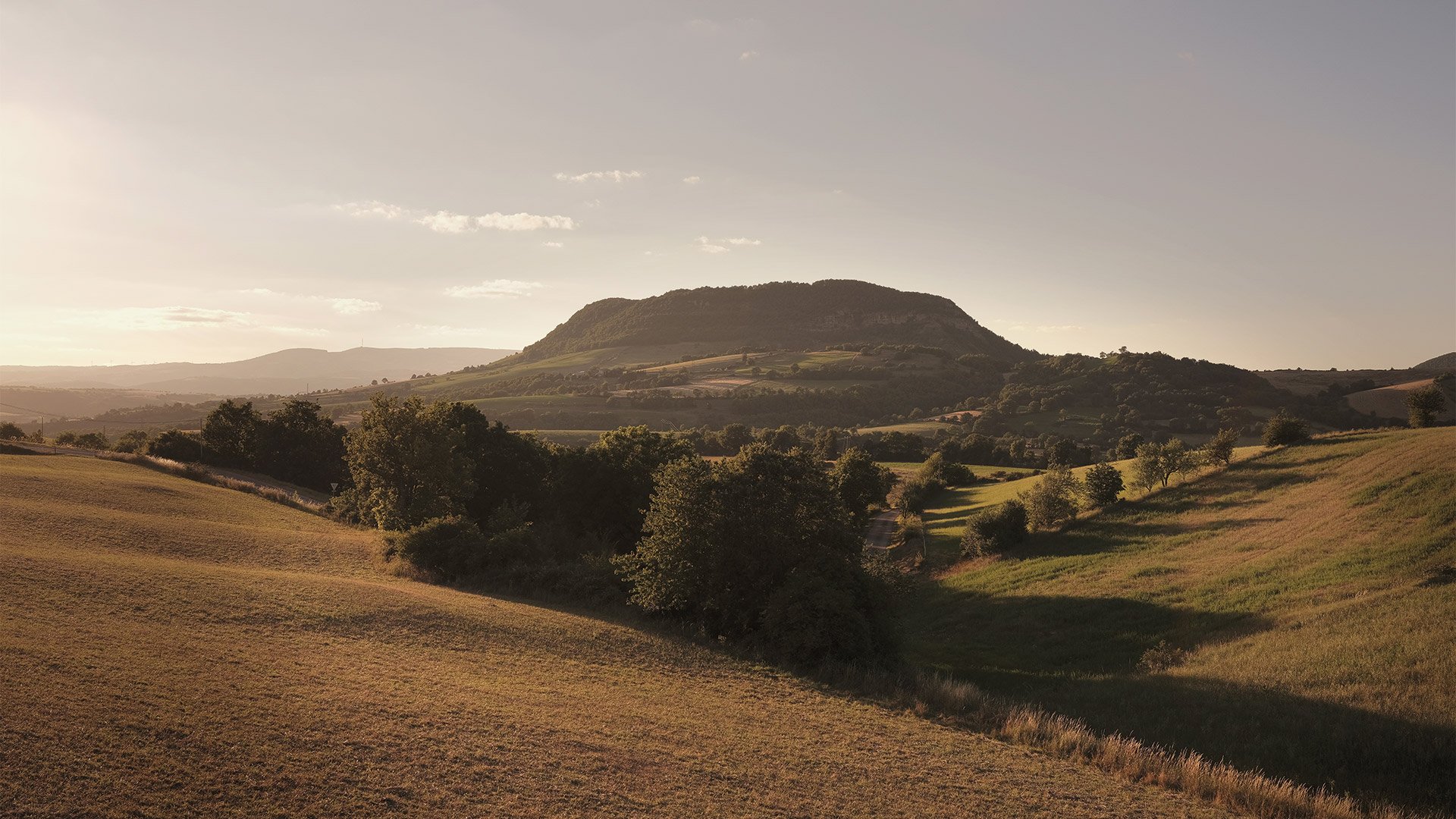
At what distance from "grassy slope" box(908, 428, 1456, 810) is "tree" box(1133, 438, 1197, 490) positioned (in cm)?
291

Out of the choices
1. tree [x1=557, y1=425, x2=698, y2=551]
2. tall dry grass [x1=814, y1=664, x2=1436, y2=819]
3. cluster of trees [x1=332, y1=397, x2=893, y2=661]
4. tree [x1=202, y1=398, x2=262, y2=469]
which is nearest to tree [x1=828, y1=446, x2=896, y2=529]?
tree [x1=557, y1=425, x2=698, y2=551]

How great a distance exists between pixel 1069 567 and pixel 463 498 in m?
46.8

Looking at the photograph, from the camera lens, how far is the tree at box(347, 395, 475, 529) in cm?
5109

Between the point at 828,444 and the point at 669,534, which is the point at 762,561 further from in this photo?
the point at 828,444

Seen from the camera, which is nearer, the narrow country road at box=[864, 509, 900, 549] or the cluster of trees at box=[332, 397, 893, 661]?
the cluster of trees at box=[332, 397, 893, 661]

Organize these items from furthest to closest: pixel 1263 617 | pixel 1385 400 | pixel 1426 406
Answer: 1. pixel 1385 400
2. pixel 1426 406
3. pixel 1263 617

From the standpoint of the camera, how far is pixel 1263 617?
32.1 m

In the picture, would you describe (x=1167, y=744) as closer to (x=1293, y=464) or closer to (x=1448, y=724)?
(x=1448, y=724)

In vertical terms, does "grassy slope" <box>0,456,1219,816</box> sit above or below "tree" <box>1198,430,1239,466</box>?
below

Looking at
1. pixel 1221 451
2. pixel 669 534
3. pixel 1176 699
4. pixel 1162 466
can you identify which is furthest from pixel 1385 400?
pixel 669 534

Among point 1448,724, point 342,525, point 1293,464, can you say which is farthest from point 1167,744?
point 342,525

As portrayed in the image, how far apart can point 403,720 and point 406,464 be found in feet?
130

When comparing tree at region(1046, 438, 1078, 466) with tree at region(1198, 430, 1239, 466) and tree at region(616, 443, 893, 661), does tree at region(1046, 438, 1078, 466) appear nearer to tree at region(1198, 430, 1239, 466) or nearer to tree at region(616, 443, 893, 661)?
tree at region(1198, 430, 1239, 466)

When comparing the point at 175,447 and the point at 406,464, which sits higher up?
the point at 406,464
